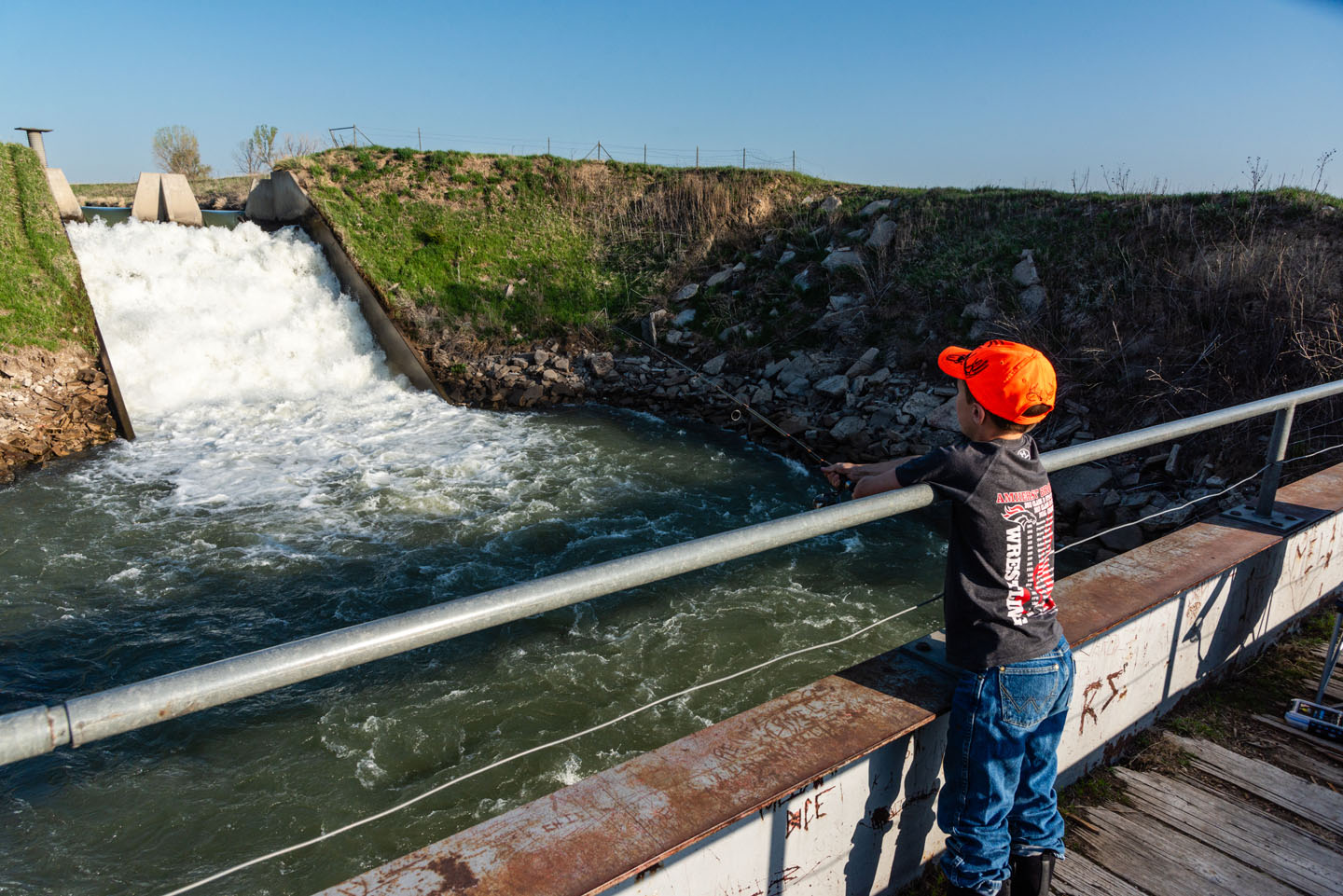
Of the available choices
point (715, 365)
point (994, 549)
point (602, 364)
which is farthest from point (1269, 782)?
point (602, 364)

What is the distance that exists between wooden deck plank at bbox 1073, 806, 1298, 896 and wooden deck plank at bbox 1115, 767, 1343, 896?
5 centimetres

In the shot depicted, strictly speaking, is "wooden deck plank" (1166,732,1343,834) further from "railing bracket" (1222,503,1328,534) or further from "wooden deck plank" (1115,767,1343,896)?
"railing bracket" (1222,503,1328,534)

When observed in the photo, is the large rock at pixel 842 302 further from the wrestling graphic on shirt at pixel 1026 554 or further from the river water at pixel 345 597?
the wrestling graphic on shirt at pixel 1026 554

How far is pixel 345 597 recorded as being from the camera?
8.29 m

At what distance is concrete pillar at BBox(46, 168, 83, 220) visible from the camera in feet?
55.9

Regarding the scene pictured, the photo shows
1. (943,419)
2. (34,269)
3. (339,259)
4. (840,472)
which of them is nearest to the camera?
(840,472)

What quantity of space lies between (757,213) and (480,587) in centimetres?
1534

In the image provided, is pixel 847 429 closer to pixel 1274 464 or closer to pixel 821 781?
pixel 1274 464

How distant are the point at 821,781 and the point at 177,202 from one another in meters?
22.2

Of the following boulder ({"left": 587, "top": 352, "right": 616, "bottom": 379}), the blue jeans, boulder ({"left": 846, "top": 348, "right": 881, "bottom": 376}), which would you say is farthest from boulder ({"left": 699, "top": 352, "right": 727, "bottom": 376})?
the blue jeans

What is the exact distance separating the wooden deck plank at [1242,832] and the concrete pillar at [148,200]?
22318mm

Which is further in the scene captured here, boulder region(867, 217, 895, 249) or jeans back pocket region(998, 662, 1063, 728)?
boulder region(867, 217, 895, 249)

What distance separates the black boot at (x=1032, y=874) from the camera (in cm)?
226

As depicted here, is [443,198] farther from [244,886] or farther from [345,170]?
[244,886]
